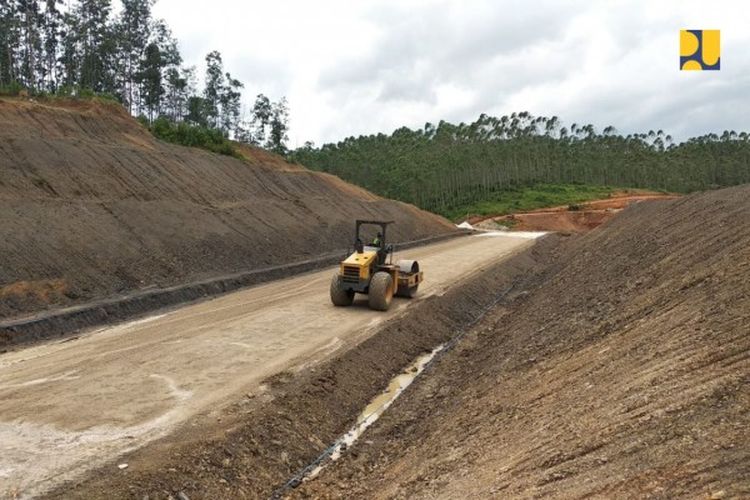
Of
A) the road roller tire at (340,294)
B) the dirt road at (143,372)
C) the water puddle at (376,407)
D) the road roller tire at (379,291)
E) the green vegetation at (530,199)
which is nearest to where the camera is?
the dirt road at (143,372)

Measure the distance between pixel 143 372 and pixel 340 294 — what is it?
6.92 meters

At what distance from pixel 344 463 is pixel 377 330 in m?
6.21

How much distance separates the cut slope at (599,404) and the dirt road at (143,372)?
2600mm

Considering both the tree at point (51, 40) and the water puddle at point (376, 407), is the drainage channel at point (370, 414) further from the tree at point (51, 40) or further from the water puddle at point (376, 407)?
the tree at point (51, 40)

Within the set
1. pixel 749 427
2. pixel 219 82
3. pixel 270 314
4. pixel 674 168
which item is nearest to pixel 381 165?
pixel 219 82

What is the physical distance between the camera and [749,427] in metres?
4.93

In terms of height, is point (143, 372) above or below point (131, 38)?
below

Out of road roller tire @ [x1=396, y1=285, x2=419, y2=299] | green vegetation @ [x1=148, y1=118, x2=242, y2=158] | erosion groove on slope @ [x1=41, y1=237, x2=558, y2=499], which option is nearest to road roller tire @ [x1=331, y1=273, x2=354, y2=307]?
road roller tire @ [x1=396, y1=285, x2=419, y2=299]

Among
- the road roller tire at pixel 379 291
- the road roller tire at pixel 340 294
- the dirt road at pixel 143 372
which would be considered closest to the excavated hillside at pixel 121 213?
the dirt road at pixel 143 372

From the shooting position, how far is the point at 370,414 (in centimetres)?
1062

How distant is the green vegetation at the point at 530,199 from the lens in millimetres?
69000

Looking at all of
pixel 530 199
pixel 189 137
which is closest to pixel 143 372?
pixel 189 137

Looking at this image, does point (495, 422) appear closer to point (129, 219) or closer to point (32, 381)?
point (32, 381)

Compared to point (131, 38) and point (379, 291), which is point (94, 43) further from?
point (379, 291)
